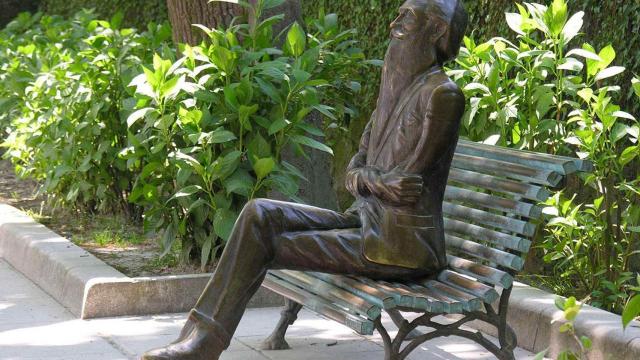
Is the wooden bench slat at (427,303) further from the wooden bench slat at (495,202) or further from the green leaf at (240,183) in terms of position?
the green leaf at (240,183)

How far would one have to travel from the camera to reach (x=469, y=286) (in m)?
4.75

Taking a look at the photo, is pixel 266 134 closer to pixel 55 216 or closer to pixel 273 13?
pixel 273 13

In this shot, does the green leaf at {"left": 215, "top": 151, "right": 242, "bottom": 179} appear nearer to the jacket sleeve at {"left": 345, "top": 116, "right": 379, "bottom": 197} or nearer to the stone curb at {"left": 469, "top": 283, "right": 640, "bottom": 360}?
the jacket sleeve at {"left": 345, "top": 116, "right": 379, "bottom": 197}

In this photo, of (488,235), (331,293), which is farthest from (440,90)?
(331,293)

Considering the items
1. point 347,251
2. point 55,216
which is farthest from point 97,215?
point 347,251

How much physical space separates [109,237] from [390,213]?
11.3 feet

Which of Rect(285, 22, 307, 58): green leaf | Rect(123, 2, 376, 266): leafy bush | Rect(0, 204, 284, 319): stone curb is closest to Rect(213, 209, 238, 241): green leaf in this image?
Rect(123, 2, 376, 266): leafy bush

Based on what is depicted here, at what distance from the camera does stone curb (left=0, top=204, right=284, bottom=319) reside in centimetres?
629

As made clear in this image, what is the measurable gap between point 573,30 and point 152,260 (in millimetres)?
2885

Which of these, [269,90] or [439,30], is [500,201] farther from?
[269,90]

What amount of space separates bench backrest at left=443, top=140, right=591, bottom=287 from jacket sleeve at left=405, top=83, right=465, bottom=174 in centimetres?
45

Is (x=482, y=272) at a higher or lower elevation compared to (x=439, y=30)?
lower

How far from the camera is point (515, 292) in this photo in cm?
586

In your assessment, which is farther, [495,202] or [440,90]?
[495,202]
